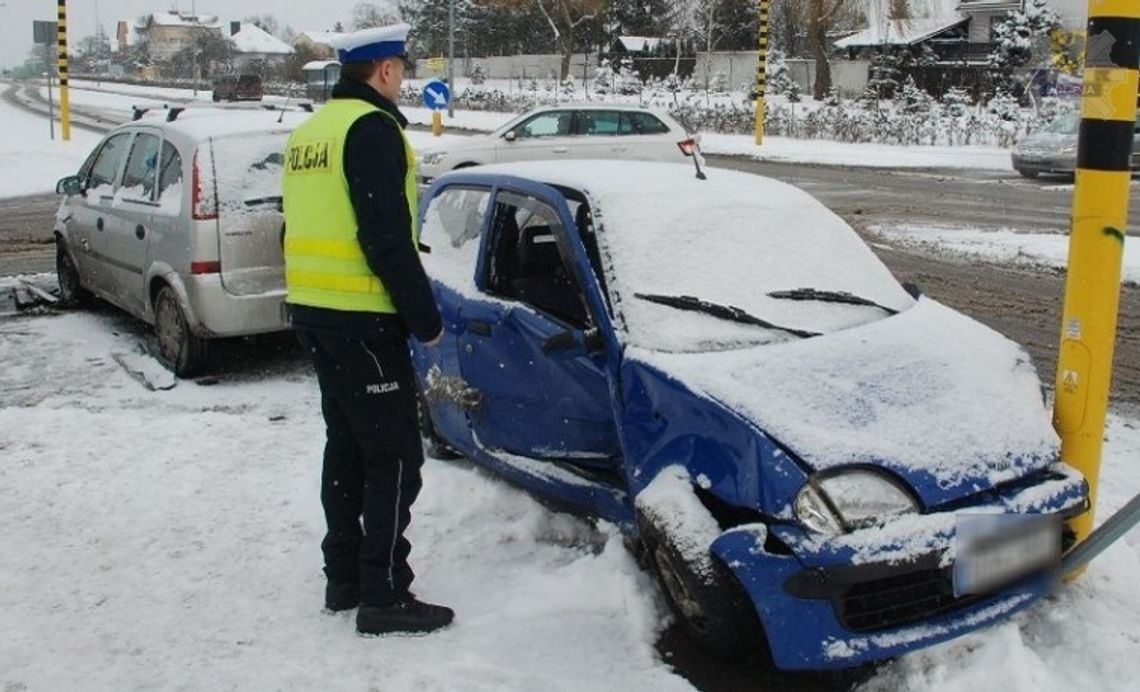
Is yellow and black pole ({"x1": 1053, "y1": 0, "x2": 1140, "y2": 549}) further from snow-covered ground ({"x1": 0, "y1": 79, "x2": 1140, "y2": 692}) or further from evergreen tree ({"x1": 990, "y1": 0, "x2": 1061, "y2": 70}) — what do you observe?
evergreen tree ({"x1": 990, "y1": 0, "x2": 1061, "y2": 70})

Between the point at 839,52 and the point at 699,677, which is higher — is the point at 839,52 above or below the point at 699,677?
above

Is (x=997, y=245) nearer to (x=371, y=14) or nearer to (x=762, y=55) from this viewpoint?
(x=762, y=55)

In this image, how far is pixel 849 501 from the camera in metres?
3.32

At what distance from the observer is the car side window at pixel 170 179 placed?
7.05 metres

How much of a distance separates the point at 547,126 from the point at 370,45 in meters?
13.3

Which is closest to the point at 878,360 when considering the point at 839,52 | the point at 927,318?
the point at 927,318

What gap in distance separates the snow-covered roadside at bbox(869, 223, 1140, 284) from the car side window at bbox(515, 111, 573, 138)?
5115 mm

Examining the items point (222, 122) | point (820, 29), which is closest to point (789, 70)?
point (820, 29)

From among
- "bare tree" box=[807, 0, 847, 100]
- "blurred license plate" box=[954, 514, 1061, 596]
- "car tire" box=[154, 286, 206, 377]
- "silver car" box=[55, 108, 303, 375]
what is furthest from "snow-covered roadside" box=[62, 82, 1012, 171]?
"blurred license plate" box=[954, 514, 1061, 596]

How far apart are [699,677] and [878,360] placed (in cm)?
127

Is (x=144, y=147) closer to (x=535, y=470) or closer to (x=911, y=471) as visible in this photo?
(x=535, y=470)

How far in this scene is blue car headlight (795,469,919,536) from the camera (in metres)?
3.30

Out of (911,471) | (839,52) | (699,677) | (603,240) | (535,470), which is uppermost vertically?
(839,52)

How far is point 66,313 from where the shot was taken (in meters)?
9.27
